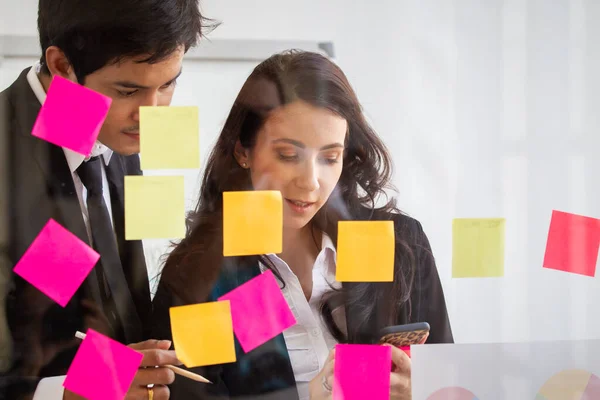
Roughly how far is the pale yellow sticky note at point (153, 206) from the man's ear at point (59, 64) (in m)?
0.22

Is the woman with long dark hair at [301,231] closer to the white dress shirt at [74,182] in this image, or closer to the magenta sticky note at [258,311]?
the magenta sticky note at [258,311]

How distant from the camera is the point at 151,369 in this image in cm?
123

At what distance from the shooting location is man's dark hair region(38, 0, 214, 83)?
3.84 feet

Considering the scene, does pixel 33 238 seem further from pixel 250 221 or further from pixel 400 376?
pixel 400 376

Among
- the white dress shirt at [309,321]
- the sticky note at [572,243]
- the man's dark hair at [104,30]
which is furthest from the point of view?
the sticky note at [572,243]

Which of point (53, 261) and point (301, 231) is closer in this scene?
point (53, 261)

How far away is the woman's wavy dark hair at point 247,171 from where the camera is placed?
49.1 inches

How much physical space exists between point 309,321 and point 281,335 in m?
0.06

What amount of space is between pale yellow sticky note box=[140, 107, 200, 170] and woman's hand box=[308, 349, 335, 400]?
48 centimetres

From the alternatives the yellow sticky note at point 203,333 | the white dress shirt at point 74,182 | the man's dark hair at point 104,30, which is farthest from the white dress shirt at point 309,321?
the man's dark hair at point 104,30

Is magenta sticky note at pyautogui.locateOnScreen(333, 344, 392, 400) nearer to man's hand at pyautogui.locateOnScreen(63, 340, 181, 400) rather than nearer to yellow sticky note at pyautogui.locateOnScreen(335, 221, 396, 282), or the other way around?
yellow sticky note at pyautogui.locateOnScreen(335, 221, 396, 282)

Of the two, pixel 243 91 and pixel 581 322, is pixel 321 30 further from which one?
pixel 581 322

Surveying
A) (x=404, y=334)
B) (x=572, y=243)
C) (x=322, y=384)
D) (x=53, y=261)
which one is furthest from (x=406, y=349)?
(x=53, y=261)

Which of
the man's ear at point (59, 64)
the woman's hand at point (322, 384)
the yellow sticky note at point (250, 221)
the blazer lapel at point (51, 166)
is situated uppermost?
the man's ear at point (59, 64)
